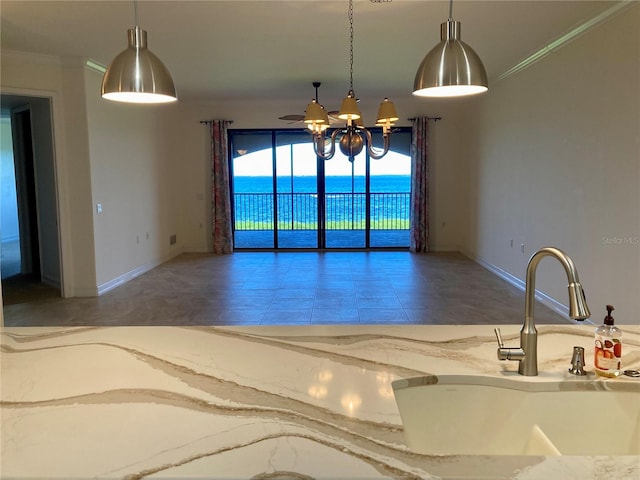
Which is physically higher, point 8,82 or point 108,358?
point 8,82

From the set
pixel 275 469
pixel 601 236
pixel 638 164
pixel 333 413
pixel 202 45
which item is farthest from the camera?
pixel 202 45

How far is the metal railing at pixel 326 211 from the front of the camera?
352 inches

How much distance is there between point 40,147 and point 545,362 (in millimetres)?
6336

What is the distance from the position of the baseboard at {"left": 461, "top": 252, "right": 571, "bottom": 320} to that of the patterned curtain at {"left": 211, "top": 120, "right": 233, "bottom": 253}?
4.18 metres

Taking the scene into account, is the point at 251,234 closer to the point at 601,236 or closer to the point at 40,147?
the point at 40,147

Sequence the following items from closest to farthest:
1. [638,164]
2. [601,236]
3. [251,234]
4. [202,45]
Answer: [638,164], [601,236], [202,45], [251,234]

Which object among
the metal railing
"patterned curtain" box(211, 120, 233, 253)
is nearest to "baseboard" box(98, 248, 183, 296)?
"patterned curtain" box(211, 120, 233, 253)

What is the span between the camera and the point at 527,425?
4.39 ft

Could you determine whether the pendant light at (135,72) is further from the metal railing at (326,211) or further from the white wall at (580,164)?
the metal railing at (326,211)

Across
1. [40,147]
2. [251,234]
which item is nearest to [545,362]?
[40,147]

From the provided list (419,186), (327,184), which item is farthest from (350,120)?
(327,184)

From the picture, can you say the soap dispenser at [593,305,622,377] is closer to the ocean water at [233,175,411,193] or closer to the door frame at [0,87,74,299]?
the door frame at [0,87,74,299]

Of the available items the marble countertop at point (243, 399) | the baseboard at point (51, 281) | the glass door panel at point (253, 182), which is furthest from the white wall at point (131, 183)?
the marble countertop at point (243, 399)

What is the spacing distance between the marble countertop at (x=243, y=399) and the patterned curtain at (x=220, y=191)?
6.80 meters
